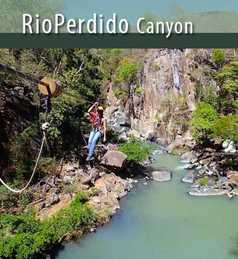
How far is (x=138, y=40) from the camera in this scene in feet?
63.9

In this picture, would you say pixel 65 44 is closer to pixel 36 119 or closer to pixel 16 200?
pixel 36 119

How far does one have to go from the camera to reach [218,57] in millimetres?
22766

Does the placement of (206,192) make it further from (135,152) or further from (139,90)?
(139,90)

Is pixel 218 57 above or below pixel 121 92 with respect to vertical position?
above

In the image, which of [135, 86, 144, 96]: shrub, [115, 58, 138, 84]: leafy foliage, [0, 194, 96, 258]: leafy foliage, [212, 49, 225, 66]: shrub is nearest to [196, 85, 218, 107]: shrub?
[212, 49, 225, 66]: shrub

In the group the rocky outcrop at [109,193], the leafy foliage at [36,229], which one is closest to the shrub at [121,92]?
the rocky outcrop at [109,193]

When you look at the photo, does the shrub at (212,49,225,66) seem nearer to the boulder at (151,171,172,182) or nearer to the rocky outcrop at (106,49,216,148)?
the rocky outcrop at (106,49,216,148)

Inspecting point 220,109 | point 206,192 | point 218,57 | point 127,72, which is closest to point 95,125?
point 206,192

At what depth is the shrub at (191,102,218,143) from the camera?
754 inches

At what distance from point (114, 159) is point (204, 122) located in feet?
14.4

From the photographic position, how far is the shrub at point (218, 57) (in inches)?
898

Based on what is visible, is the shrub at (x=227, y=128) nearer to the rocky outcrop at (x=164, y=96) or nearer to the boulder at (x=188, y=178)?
the boulder at (x=188, y=178)

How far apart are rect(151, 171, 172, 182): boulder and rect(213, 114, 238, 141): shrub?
2.34 metres

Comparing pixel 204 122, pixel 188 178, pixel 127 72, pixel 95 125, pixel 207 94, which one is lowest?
pixel 188 178
